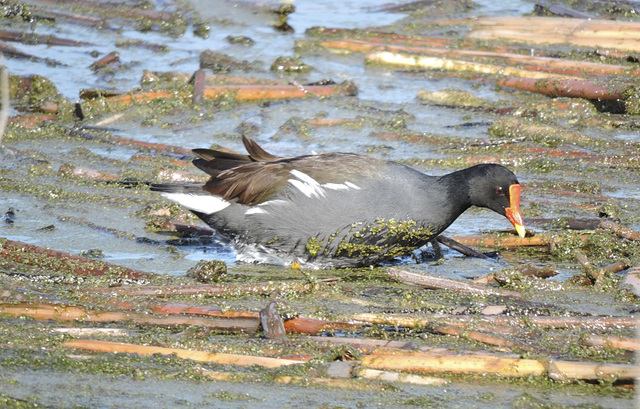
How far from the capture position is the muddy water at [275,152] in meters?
3.38

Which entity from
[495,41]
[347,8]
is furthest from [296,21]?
[495,41]

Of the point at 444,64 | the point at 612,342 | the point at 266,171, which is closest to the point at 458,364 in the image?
the point at 612,342

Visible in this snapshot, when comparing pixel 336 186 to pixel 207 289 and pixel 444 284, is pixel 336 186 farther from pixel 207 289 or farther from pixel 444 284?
pixel 207 289

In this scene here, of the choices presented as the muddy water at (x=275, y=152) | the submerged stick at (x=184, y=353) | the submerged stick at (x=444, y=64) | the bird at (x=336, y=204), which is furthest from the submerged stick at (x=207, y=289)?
the submerged stick at (x=444, y=64)

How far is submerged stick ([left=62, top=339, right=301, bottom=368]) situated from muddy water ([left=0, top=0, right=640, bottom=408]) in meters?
0.06

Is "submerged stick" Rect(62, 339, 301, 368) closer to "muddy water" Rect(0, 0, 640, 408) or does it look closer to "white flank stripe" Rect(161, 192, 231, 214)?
"muddy water" Rect(0, 0, 640, 408)

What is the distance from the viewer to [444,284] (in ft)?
14.9

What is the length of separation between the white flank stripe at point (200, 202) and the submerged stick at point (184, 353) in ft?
6.25

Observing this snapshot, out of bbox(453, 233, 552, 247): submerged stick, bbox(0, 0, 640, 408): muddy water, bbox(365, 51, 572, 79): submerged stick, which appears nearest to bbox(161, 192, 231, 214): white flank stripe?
bbox(0, 0, 640, 408): muddy water

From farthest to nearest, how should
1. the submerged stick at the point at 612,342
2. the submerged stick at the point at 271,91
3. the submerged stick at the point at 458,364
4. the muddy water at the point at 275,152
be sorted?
the submerged stick at the point at 271,91 → the submerged stick at the point at 612,342 → the submerged stick at the point at 458,364 → the muddy water at the point at 275,152

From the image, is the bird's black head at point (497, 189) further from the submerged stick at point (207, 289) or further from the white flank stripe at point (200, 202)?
the white flank stripe at point (200, 202)

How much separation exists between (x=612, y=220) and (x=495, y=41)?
4.65m

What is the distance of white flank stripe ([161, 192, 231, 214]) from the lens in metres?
5.46

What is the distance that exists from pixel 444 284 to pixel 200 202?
64.3 inches
